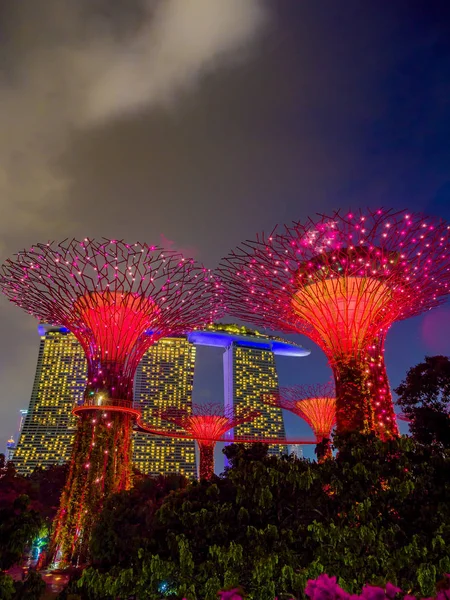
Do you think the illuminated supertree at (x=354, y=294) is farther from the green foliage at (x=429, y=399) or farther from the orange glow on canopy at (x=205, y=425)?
the orange glow on canopy at (x=205, y=425)

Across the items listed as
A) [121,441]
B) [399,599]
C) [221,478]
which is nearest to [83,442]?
[121,441]

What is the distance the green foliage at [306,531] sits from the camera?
752 cm

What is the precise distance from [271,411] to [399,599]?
98905 mm

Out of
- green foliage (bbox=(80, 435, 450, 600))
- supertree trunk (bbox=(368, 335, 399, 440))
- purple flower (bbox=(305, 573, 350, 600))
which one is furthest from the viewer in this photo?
supertree trunk (bbox=(368, 335, 399, 440))

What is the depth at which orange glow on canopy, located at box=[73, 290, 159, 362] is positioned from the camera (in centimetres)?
1878

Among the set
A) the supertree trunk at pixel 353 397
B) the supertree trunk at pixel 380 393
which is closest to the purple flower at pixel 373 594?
the supertree trunk at pixel 353 397

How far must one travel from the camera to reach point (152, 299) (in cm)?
1947

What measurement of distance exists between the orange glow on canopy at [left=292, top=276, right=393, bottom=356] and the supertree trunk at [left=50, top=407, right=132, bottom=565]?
8.56 m

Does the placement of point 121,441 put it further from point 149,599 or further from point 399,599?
point 399,599

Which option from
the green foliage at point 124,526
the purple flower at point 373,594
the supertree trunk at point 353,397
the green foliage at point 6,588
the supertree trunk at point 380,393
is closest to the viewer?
the purple flower at point 373,594

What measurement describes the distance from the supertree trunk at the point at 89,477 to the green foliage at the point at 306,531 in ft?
24.2

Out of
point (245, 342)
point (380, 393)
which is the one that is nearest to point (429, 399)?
point (380, 393)

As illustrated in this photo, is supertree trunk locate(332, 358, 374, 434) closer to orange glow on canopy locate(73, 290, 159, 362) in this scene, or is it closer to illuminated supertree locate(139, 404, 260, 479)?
orange glow on canopy locate(73, 290, 159, 362)

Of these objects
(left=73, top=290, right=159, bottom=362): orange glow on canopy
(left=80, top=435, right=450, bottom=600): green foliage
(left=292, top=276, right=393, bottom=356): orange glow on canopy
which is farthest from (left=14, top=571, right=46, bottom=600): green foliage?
(left=292, top=276, right=393, bottom=356): orange glow on canopy
